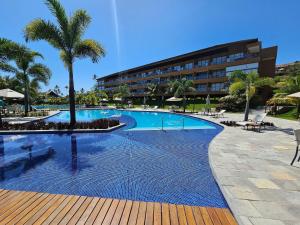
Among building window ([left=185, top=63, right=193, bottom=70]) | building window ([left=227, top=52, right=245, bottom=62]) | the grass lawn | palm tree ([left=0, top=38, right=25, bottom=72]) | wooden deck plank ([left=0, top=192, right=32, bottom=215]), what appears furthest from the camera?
building window ([left=185, top=63, right=193, bottom=70])

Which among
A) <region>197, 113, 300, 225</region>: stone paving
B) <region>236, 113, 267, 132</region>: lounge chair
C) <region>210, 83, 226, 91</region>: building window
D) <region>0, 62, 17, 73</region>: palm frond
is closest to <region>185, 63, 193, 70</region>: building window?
<region>210, 83, 226, 91</region>: building window

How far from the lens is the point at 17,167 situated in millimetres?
6629

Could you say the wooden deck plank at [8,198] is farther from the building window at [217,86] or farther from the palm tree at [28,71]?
the building window at [217,86]

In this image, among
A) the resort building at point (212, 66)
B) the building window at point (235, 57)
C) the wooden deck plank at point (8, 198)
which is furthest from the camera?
→ the building window at point (235, 57)

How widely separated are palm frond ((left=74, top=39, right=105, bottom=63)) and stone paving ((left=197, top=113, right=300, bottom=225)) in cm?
1120

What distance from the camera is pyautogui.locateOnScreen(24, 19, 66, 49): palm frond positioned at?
1310 centimetres

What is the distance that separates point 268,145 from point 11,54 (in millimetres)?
17460

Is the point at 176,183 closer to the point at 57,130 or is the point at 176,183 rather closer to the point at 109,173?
the point at 109,173

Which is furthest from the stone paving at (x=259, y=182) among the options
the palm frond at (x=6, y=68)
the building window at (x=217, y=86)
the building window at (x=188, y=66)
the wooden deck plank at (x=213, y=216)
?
the building window at (x=188, y=66)

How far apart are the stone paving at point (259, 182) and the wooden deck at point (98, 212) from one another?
47cm

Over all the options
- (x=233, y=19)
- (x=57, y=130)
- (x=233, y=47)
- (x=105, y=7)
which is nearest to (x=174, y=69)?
(x=233, y=47)

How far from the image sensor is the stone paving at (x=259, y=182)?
11.2ft

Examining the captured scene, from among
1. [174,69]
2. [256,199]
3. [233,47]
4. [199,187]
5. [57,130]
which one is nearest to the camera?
[256,199]

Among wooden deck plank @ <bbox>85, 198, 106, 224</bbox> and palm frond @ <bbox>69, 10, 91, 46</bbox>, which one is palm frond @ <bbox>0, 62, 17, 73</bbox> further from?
wooden deck plank @ <bbox>85, 198, 106, 224</bbox>
